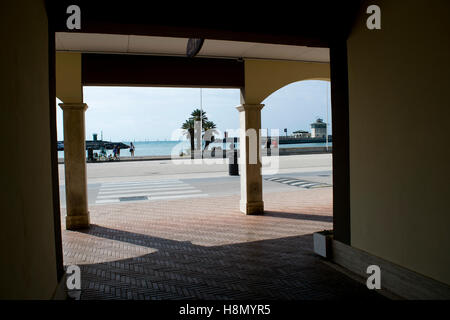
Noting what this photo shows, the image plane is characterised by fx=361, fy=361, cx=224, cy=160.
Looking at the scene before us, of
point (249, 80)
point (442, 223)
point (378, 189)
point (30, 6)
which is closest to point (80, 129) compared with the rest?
point (249, 80)

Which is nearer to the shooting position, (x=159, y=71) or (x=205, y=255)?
(x=205, y=255)

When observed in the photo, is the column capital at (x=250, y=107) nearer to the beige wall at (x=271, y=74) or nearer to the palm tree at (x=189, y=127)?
the beige wall at (x=271, y=74)

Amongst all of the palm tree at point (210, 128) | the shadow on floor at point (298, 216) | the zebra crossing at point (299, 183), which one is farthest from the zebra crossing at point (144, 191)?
the palm tree at point (210, 128)

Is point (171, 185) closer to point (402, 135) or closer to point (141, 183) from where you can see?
point (141, 183)

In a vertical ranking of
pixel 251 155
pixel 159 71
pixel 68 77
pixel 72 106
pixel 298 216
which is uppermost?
pixel 159 71

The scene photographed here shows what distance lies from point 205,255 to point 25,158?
13.6ft

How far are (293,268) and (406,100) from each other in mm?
2981

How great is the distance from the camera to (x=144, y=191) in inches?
573

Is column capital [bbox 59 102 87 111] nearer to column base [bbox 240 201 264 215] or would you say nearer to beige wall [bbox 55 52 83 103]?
beige wall [bbox 55 52 83 103]

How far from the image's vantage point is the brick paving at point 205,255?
4844 millimetres

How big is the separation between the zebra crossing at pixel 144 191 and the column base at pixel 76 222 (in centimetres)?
361

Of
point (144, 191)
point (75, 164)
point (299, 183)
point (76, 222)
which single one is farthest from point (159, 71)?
point (299, 183)

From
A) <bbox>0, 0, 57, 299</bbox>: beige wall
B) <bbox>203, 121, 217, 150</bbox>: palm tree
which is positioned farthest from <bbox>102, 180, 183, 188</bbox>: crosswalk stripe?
<bbox>203, 121, 217, 150</bbox>: palm tree
